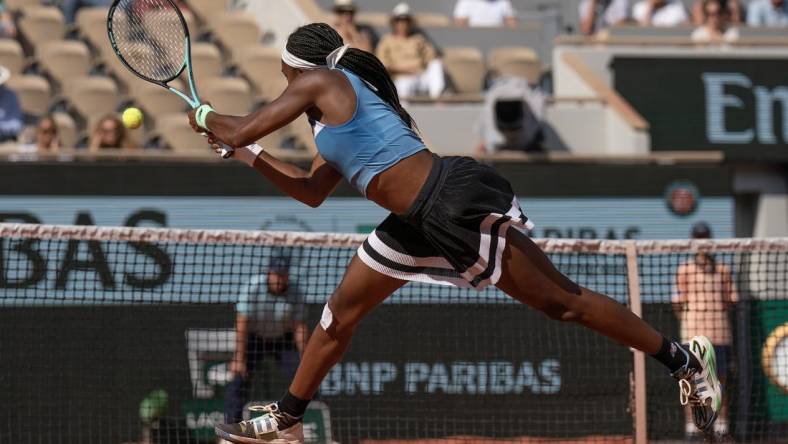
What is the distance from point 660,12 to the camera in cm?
1558

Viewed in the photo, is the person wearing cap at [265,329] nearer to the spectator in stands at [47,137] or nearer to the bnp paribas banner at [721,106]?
the spectator in stands at [47,137]

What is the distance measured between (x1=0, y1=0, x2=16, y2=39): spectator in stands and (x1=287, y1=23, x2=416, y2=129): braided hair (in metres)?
8.91

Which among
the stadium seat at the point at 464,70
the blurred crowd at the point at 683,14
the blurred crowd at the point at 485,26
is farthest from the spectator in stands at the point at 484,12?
the stadium seat at the point at 464,70

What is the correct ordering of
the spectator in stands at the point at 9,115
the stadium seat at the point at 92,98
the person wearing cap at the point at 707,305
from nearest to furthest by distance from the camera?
the person wearing cap at the point at 707,305 < the spectator in stands at the point at 9,115 < the stadium seat at the point at 92,98

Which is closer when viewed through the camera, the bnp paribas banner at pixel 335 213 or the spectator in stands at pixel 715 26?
the bnp paribas banner at pixel 335 213

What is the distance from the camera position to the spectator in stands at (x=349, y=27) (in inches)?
532

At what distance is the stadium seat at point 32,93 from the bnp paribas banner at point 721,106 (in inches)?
241

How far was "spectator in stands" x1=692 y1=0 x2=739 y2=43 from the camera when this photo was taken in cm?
1375

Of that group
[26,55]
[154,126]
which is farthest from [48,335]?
[26,55]

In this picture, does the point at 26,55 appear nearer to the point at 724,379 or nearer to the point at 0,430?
the point at 0,430

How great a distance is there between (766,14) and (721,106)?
150 inches

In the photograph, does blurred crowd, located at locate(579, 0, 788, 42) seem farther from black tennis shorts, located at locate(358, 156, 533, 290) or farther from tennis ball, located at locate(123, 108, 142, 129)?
tennis ball, located at locate(123, 108, 142, 129)

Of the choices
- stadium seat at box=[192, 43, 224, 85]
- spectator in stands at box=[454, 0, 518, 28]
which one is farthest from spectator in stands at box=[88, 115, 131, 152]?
spectator in stands at box=[454, 0, 518, 28]

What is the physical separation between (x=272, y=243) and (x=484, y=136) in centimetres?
445
